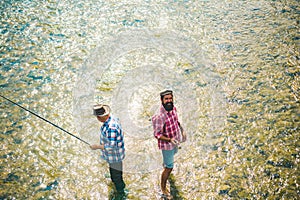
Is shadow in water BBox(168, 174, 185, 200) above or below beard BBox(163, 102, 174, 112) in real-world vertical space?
below

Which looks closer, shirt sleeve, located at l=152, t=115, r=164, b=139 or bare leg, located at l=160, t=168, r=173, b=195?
shirt sleeve, located at l=152, t=115, r=164, b=139

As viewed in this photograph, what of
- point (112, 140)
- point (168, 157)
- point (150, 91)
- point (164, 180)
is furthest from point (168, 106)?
point (150, 91)

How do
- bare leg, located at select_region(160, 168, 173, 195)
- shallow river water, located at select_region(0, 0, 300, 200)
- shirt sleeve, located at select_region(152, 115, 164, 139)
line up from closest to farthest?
1. shirt sleeve, located at select_region(152, 115, 164, 139)
2. bare leg, located at select_region(160, 168, 173, 195)
3. shallow river water, located at select_region(0, 0, 300, 200)

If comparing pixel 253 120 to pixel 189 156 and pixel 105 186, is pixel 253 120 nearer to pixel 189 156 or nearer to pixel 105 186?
pixel 189 156

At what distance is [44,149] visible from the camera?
20.7 feet

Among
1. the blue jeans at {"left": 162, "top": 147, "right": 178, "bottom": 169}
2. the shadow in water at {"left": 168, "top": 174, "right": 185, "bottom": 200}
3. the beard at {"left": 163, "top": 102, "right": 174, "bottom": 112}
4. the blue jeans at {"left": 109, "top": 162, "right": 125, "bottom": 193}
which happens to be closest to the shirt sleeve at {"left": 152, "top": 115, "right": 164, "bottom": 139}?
the beard at {"left": 163, "top": 102, "right": 174, "bottom": 112}

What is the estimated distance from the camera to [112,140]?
4703 mm

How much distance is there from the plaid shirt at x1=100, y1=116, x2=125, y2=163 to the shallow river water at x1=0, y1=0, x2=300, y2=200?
40.2 inches

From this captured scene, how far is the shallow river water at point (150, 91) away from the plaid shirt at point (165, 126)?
3.62 ft

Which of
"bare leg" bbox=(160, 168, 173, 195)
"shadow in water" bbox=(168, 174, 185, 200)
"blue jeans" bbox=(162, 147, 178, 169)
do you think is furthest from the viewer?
"shadow in water" bbox=(168, 174, 185, 200)

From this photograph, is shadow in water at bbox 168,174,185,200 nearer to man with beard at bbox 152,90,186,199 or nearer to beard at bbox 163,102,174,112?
man with beard at bbox 152,90,186,199

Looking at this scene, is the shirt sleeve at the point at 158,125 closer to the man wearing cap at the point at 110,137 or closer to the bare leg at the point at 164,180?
the man wearing cap at the point at 110,137

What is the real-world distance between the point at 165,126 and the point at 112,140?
85 centimetres

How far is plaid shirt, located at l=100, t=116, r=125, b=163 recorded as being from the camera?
4.69m
